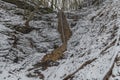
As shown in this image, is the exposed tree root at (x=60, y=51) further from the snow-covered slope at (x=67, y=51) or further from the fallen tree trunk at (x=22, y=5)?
the fallen tree trunk at (x=22, y=5)

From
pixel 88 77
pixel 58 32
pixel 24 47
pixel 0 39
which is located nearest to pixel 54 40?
pixel 58 32

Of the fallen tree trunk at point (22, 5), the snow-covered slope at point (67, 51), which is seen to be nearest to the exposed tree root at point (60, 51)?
the snow-covered slope at point (67, 51)

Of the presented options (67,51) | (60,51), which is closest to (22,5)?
(60,51)

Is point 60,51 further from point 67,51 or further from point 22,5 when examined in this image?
point 22,5

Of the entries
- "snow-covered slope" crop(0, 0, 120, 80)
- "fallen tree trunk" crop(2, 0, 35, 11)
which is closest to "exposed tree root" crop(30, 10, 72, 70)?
"snow-covered slope" crop(0, 0, 120, 80)

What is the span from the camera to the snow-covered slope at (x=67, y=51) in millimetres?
3945

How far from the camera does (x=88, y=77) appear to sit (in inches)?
150

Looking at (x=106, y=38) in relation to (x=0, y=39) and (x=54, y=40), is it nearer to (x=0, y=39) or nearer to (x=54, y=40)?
(x=54, y=40)

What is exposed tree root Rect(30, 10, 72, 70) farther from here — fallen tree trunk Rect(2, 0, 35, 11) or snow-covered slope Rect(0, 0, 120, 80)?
fallen tree trunk Rect(2, 0, 35, 11)

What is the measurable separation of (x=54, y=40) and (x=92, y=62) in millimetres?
2597

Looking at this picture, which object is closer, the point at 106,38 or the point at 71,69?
the point at 71,69

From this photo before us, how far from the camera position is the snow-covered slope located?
3.95m

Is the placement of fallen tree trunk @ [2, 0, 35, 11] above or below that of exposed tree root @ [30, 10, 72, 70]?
above

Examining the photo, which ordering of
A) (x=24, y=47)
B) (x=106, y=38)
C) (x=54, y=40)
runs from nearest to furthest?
(x=106, y=38), (x=24, y=47), (x=54, y=40)
